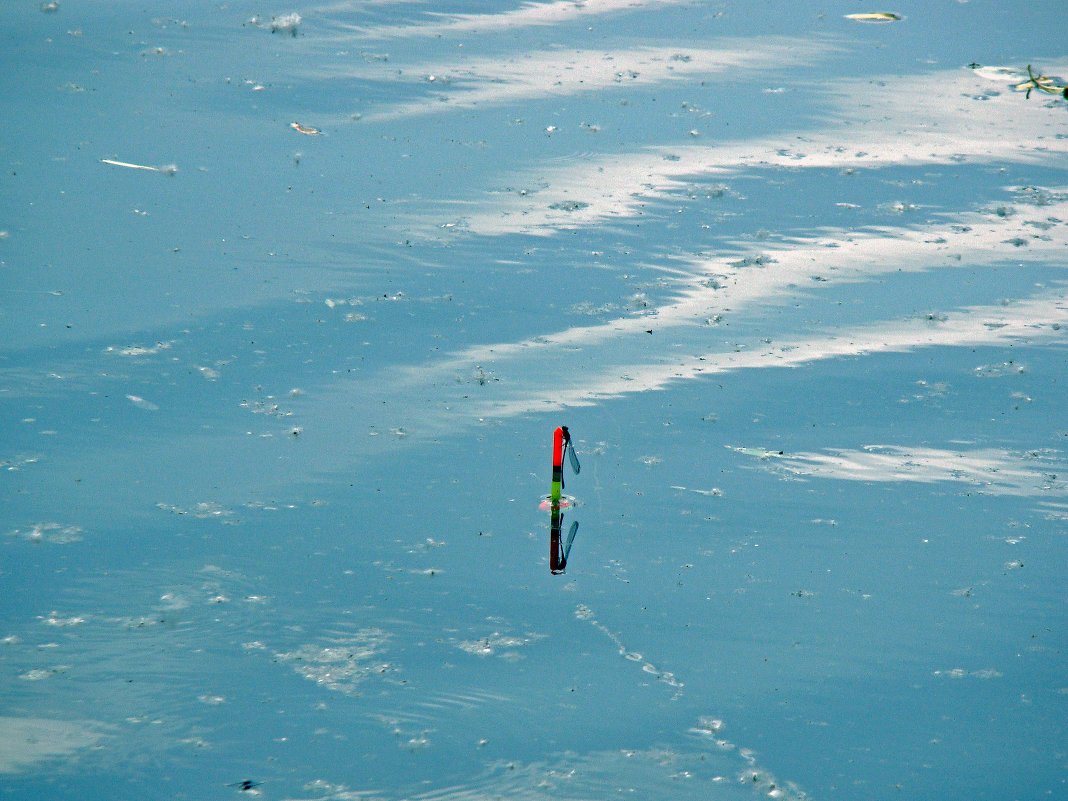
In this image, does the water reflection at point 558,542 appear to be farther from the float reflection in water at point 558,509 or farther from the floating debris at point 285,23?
the floating debris at point 285,23

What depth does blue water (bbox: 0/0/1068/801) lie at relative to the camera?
3951 mm

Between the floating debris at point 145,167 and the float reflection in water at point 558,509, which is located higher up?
the floating debris at point 145,167

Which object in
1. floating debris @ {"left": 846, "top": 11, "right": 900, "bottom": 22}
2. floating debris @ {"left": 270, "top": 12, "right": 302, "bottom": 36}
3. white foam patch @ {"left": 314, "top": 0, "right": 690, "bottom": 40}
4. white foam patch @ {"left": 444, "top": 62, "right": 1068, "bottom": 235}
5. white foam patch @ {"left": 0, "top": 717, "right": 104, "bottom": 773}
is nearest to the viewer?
→ white foam patch @ {"left": 0, "top": 717, "right": 104, "bottom": 773}

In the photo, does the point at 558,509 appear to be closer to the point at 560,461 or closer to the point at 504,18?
the point at 560,461

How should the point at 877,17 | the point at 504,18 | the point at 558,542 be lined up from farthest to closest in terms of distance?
the point at 877,17 → the point at 504,18 → the point at 558,542

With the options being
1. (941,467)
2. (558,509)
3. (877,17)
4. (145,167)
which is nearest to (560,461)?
(558,509)

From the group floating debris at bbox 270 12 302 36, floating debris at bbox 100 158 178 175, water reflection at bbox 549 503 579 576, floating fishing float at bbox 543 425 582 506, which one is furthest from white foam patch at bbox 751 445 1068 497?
floating debris at bbox 270 12 302 36

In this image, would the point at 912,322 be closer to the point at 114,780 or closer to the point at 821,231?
the point at 821,231

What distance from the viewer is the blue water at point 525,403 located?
395 cm

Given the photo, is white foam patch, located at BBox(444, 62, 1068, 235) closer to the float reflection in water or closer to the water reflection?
the float reflection in water

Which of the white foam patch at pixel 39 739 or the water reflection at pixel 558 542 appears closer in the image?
the white foam patch at pixel 39 739

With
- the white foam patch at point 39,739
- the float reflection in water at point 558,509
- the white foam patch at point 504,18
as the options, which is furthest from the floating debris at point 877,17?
the white foam patch at point 39,739

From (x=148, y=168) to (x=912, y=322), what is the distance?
4843 mm

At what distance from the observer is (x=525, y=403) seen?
5582mm
